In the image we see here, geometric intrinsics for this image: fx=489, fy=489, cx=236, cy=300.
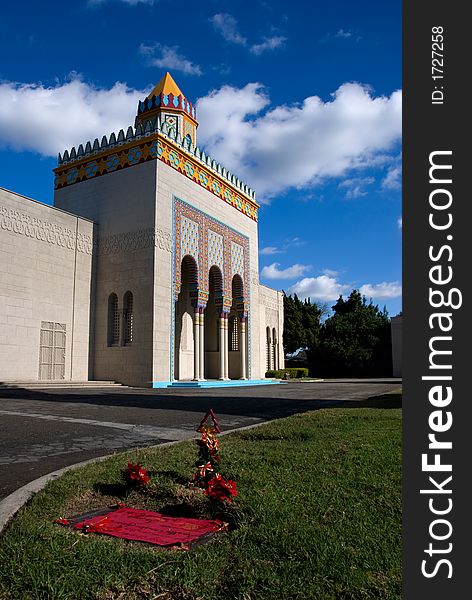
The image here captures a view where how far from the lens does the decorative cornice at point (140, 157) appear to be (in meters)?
18.9

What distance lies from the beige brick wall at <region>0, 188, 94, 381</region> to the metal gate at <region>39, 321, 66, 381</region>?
188 mm

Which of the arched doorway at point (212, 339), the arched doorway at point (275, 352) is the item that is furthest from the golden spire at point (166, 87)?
the arched doorway at point (275, 352)

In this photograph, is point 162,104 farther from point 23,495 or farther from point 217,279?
point 23,495

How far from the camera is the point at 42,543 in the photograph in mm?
2221

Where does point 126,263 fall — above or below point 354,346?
above

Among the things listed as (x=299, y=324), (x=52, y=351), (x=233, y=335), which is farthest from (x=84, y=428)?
(x=299, y=324)

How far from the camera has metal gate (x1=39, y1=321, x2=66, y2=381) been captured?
16.4 meters

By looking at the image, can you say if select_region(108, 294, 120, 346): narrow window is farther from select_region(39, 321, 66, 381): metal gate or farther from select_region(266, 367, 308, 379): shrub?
select_region(266, 367, 308, 379): shrub

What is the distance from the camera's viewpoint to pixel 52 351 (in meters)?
16.7

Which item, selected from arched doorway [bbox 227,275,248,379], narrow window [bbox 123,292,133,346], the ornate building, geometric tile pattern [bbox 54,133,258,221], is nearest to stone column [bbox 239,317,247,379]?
arched doorway [bbox 227,275,248,379]

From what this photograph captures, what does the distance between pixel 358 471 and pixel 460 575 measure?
7.09 feet

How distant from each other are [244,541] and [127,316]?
1712 cm

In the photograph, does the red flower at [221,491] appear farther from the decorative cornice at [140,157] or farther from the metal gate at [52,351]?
the decorative cornice at [140,157]

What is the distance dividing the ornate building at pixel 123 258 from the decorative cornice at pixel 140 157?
1.8 inches
